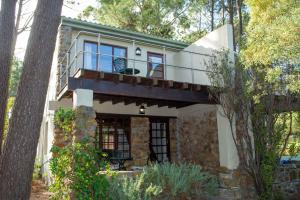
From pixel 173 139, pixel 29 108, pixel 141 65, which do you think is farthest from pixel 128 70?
pixel 29 108

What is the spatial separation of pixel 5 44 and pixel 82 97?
2.13 meters

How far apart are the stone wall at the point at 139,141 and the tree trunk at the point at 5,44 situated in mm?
6082

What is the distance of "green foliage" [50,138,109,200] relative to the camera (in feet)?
20.2

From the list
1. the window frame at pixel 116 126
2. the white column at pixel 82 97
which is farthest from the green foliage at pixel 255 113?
the window frame at pixel 116 126

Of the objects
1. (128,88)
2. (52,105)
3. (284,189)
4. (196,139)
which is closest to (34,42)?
(128,88)

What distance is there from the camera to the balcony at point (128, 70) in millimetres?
7781

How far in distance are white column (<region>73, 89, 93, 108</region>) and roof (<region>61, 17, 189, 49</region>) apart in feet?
13.8

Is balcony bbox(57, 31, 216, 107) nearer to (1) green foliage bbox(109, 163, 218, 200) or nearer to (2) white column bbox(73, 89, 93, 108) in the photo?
(2) white column bbox(73, 89, 93, 108)

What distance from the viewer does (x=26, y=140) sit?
441 cm

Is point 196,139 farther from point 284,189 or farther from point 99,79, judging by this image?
point 99,79

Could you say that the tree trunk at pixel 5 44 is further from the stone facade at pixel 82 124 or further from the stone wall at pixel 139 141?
the stone wall at pixel 139 141

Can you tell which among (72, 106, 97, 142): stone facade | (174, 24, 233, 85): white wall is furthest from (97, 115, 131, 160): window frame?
(72, 106, 97, 142): stone facade

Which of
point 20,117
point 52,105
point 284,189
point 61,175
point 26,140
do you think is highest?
point 52,105

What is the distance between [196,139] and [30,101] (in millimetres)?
7955
